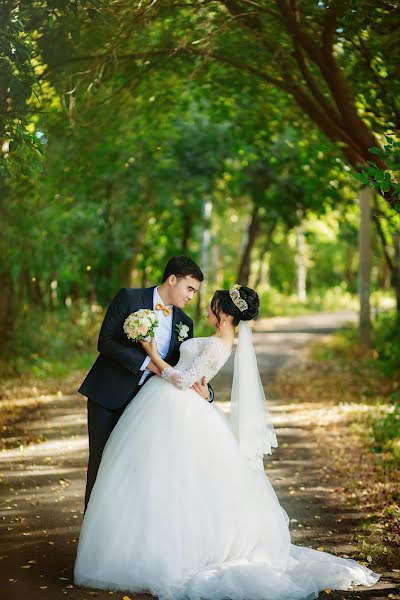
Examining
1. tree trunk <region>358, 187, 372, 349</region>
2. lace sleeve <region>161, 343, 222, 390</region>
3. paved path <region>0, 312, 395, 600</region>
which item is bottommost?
paved path <region>0, 312, 395, 600</region>

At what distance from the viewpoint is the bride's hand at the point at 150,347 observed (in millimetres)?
5949

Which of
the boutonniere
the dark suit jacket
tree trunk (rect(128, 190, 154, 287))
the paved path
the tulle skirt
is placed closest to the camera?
the tulle skirt

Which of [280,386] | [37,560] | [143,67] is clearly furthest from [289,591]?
[280,386]

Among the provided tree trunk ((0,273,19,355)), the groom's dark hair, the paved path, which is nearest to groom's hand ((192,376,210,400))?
the groom's dark hair

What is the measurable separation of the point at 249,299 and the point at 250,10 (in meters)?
5.38

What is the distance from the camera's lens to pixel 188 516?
5.46m

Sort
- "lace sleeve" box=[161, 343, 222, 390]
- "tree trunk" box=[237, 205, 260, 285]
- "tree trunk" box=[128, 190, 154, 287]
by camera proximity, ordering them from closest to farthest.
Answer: "lace sleeve" box=[161, 343, 222, 390]
"tree trunk" box=[128, 190, 154, 287]
"tree trunk" box=[237, 205, 260, 285]

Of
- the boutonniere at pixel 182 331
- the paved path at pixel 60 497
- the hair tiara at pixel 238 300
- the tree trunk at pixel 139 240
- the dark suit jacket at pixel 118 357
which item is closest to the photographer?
the paved path at pixel 60 497

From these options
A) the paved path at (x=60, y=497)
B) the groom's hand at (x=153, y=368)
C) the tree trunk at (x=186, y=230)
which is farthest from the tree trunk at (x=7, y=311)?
the groom's hand at (x=153, y=368)

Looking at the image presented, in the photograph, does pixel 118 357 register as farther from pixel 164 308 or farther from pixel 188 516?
pixel 188 516

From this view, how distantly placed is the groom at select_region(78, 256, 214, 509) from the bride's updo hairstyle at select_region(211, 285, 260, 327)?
185 millimetres

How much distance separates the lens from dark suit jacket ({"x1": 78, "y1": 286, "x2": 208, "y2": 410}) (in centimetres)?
605

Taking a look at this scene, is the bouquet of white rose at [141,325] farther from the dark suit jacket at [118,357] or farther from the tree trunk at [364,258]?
the tree trunk at [364,258]

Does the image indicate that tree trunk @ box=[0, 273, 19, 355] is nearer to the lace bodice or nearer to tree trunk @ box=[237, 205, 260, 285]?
the lace bodice
